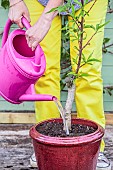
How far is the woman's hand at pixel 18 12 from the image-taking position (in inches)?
71.3

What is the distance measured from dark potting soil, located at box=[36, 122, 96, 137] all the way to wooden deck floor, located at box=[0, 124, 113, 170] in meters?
0.42

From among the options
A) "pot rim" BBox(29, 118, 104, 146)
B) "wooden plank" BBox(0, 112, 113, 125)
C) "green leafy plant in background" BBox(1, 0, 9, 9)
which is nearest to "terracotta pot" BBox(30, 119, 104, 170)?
"pot rim" BBox(29, 118, 104, 146)

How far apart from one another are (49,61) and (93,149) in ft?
1.87

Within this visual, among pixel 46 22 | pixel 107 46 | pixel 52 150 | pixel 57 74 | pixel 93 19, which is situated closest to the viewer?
pixel 52 150

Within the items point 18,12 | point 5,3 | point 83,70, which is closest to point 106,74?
point 5,3

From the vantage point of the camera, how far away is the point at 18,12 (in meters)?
1.82

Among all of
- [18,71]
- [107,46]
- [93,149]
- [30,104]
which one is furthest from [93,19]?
[30,104]

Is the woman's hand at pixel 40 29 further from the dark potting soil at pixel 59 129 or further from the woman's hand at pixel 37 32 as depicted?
the dark potting soil at pixel 59 129

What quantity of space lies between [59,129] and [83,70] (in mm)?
340

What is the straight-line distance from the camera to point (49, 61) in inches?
80.4

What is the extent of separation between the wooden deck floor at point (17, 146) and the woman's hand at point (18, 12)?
708mm

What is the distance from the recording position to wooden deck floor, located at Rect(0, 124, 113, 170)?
2.14 metres

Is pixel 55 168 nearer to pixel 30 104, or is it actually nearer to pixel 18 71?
pixel 18 71

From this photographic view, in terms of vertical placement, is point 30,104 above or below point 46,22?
below
